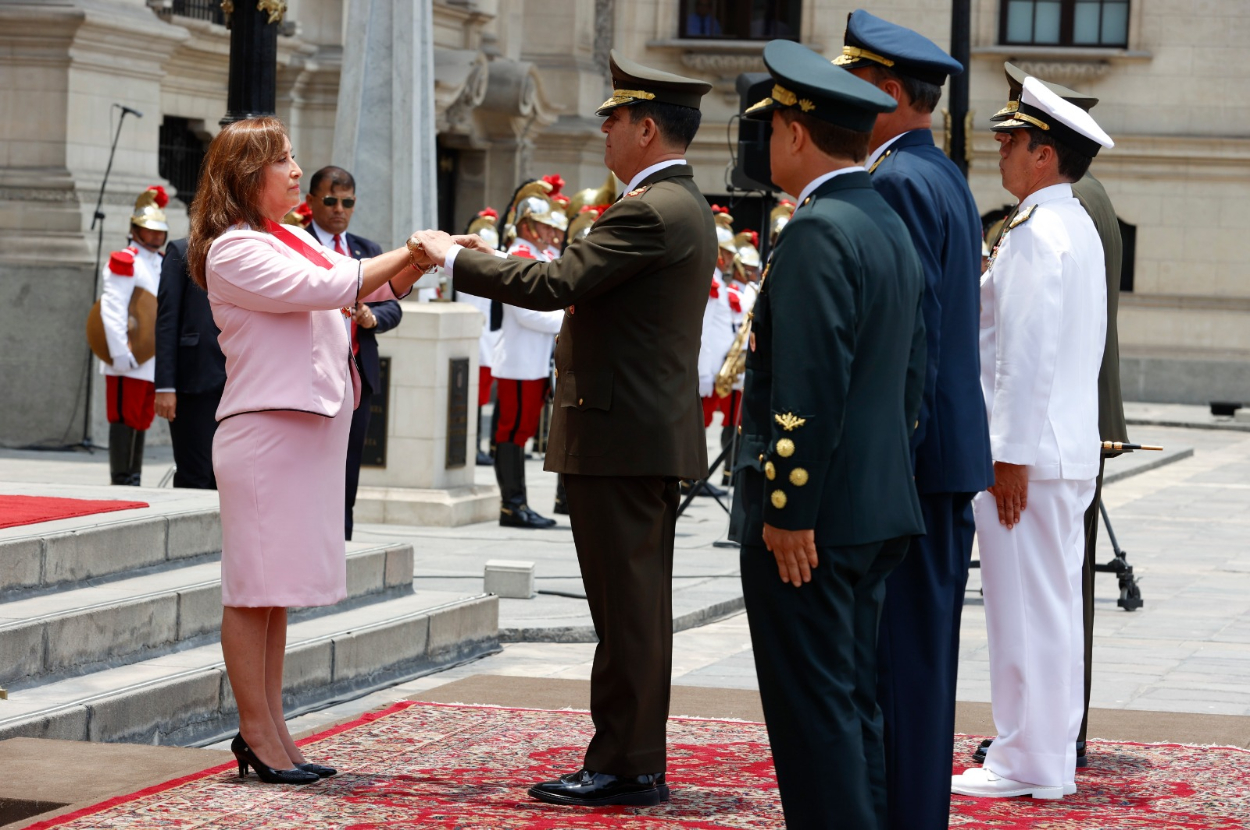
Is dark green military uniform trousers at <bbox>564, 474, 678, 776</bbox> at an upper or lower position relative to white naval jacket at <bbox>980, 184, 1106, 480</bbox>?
lower

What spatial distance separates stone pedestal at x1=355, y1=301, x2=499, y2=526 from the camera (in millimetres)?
12258

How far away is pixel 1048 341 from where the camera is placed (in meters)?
5.74

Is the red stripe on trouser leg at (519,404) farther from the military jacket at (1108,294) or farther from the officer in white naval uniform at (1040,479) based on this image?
the officer in white naval uniform at (1040,479)

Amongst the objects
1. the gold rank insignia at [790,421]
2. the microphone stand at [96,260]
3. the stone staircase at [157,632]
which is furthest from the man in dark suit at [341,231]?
the microphone stand at [96,260]

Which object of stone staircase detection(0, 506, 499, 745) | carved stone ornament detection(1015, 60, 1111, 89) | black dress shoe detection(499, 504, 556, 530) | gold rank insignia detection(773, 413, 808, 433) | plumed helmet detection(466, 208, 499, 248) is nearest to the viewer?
gold rank insignia detection(773, 413, 808, 433)

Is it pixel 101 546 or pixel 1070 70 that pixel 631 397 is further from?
pixel 1070 70

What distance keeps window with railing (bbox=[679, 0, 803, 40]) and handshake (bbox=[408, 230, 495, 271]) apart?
25.8 metres

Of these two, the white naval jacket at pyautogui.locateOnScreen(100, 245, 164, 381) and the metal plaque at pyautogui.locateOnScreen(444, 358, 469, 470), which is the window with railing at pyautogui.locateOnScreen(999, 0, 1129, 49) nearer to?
the metal plaque at pyautogui.locateOnScreen(444, 358, 469, 470)

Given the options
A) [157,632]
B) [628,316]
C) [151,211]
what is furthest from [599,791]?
[151,211]

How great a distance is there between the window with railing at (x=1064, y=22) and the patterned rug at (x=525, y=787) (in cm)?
2490

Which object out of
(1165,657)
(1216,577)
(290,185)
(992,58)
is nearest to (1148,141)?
(992,58)

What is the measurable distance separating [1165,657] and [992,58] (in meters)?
22.3

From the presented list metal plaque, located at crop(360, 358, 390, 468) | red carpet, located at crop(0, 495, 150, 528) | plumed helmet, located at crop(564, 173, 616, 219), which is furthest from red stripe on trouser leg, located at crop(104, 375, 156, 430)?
red carpet, located at crop(0, 495, 150, 528)

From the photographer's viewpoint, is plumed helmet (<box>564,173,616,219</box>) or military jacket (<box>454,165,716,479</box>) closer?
military jacket (<box>454,165,716,479</box>)
